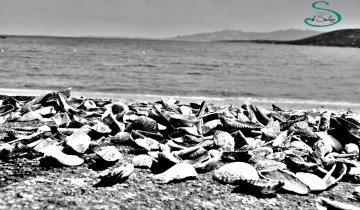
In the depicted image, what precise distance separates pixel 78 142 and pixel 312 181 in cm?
221

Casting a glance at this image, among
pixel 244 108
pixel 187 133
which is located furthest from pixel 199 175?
pixel 244 108

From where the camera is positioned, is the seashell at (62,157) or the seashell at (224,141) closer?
the seashell at (62,157)

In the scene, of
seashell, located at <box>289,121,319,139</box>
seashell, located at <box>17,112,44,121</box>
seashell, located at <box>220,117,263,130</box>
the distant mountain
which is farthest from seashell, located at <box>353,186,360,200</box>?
the distant mountain

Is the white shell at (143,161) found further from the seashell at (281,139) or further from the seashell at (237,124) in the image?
the seashell at (281,139)

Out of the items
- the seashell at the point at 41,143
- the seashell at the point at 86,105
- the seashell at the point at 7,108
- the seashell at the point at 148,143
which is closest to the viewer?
the seashell at the point at 41,143

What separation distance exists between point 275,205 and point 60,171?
1779 mm

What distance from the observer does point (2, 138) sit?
147 inches

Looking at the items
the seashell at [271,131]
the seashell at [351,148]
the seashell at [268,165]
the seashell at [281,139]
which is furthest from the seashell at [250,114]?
the seashell at [268,165]

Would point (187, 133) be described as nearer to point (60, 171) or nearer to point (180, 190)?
point (180, 190)

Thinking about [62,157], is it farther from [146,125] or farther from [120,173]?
[146,125]

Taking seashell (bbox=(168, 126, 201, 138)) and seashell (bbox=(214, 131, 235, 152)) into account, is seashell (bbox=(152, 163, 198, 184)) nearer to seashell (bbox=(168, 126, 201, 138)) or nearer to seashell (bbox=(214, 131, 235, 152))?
seashell (bbox=(214, 131, 235, 152))

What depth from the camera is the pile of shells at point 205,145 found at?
8.88 feet

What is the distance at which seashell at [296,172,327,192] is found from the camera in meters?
2.59

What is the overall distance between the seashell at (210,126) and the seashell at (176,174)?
1205mm
